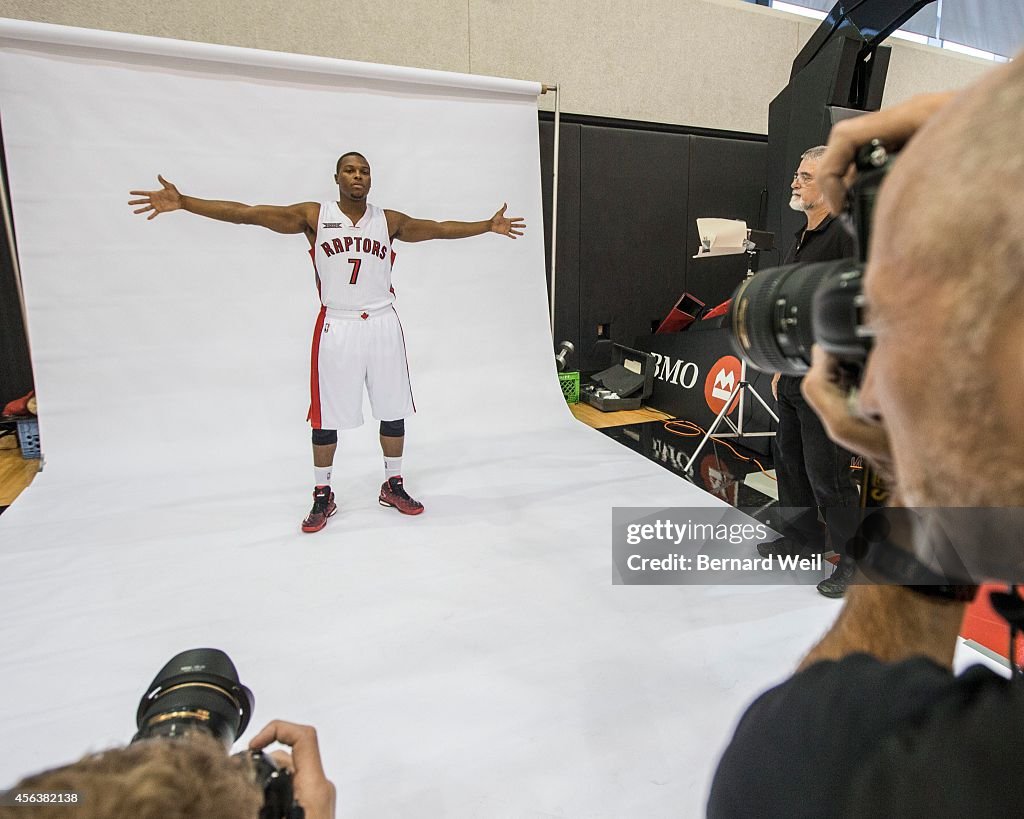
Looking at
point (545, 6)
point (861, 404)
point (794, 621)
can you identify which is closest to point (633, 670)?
point (794, 621)

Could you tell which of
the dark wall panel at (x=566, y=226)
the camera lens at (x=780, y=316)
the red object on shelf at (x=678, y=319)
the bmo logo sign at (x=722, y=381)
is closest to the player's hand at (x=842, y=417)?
the camera lens at (x=780, y=316)

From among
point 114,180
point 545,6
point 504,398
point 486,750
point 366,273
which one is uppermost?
point 545,6

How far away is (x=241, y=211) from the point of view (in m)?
2.34

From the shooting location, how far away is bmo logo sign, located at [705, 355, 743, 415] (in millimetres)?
3142

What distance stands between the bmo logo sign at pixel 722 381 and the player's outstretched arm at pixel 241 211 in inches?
86.3

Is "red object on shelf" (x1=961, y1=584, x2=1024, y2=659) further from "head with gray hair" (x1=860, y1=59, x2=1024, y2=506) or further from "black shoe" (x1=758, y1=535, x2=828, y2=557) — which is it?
"head with gray hair" (x1=860, y1=59, x2=1024, y2=506)

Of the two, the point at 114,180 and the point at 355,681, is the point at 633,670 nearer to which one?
the point at 355,681

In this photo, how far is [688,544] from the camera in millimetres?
2277

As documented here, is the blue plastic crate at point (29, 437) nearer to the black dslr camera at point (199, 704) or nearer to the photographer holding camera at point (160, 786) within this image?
the black dslr camera at point (199, 704)

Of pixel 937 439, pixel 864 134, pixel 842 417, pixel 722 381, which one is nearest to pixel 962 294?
pixel 937 439

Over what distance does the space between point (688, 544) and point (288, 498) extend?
174 cm

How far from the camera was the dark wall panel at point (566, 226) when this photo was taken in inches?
171

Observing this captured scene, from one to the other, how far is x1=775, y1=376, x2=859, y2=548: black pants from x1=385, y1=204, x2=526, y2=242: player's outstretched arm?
1.39 metres

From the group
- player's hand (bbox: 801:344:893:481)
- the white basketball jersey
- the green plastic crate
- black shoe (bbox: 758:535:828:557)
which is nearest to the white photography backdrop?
black shoe (bbox: 758:535:828:557)
